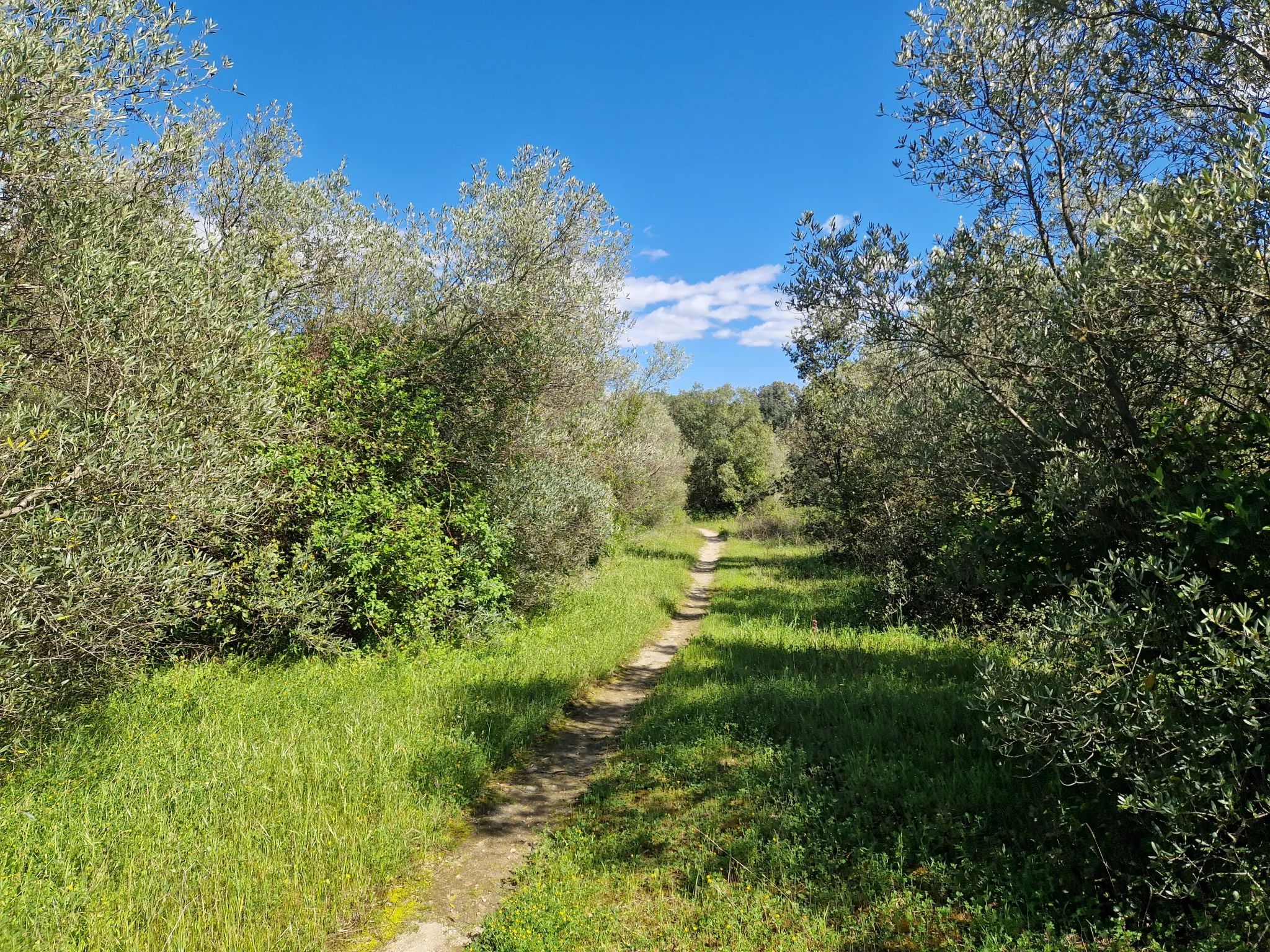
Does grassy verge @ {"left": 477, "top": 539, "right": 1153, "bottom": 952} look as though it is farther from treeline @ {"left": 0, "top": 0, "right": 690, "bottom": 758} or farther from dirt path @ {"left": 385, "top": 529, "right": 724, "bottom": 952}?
treeline @ {"left": 0, "top": 0, "right": 690, "bottom": 758}

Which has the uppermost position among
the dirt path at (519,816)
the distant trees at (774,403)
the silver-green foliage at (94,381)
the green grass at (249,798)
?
the distant trees at (774,403)

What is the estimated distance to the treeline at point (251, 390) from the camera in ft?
18.9

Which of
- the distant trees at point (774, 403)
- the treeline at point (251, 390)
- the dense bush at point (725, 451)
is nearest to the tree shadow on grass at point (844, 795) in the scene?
the treeline at point (251, 390)

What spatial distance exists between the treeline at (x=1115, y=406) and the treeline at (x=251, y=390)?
7195mm

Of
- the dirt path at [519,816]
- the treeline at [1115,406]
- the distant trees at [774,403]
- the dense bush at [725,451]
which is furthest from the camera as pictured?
the distant trees at [774,403]

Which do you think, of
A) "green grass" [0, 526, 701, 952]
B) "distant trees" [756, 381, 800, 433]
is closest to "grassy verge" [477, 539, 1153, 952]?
"green grass" [0, 526, 701, 952]

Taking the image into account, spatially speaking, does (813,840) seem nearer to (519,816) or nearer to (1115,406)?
(519,816)

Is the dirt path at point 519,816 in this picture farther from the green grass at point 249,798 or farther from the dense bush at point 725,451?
the dense bush at point 725,451

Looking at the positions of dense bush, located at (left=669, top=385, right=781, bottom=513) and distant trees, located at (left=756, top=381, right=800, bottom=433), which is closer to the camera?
dense bush, located at (left=669, top=385, right=781, bottom=513)

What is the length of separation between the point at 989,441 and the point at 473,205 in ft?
→ 40.4

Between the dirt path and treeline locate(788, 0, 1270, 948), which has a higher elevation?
treeline locate(788, 0, 1270, 948)

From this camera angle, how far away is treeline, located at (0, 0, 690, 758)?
18.9 feet

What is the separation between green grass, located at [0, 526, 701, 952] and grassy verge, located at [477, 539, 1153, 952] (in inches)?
58.5

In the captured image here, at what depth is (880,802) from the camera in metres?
5.81
